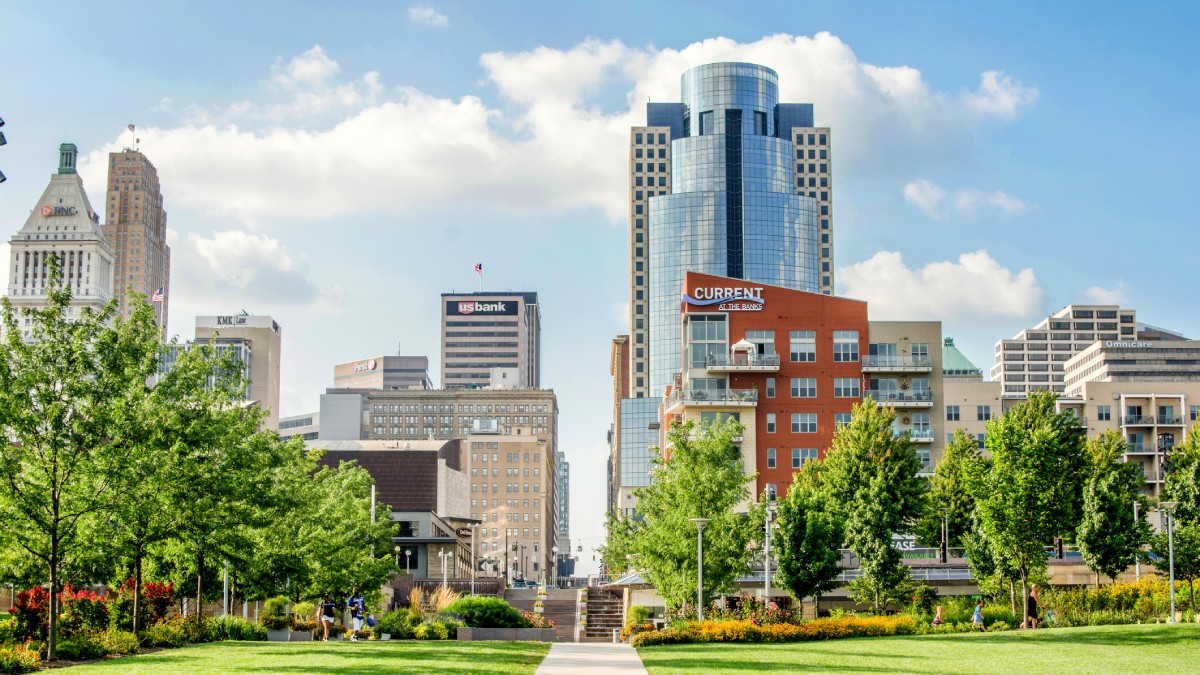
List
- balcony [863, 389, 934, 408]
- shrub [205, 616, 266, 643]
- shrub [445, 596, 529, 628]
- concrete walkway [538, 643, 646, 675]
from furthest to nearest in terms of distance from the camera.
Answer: balcony [863, 389, 934, 408]
shrub [445, 596, 529, 628]
shrub [205, 616, 266, 643]
concrete walkway [538, 643, 646, 675]

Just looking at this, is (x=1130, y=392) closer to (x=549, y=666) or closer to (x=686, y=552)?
(x=686, y=552)

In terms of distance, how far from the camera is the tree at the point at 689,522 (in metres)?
56.9

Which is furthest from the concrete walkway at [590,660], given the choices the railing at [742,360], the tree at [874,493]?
the railing at [742,360]

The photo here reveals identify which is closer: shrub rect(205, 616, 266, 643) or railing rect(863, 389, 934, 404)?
shrub rect(205, 616, 266, 643)

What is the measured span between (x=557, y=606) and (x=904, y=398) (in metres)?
34.5

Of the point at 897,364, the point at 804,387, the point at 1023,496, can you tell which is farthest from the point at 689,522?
the point at 897,364

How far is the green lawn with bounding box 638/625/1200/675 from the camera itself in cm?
3159

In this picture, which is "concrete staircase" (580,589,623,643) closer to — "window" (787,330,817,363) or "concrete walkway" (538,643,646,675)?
"concrete walkway" (538,643,646,675)

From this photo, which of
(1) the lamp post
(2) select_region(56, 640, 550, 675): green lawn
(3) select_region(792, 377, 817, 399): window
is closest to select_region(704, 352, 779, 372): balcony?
(3) select_region(792, 377, 817, 399): window

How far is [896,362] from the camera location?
4136 inches

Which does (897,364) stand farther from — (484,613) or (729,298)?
(484,613)

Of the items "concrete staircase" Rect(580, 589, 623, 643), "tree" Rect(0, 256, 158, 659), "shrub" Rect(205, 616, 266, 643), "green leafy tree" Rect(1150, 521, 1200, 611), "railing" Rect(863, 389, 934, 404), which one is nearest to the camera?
"tree" Rect(0, 256, 158, 659)

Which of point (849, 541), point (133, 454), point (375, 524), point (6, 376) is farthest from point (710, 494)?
point (6, 376)

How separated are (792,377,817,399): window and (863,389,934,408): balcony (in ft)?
13.5
